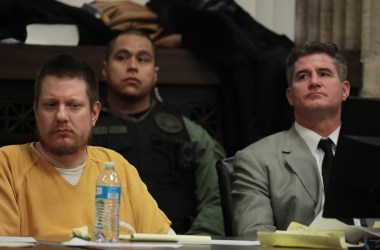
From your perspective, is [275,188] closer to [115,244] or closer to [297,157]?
[297,157]

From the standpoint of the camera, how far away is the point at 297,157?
3.34 metres

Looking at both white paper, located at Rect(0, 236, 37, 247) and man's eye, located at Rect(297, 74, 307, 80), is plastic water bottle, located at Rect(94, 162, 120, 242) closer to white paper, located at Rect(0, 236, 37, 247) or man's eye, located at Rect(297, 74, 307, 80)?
white paper, located at Rect(0, 236, 37, 247)

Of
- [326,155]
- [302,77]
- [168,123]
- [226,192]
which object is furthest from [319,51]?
[168,123]

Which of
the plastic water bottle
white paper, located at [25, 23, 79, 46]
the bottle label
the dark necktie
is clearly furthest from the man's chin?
white paper, located at [25, 23, 79, 46]

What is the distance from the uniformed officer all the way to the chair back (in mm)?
836

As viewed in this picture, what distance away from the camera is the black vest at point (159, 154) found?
411cm

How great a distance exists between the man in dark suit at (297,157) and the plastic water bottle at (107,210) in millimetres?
837

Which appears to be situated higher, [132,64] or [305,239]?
[132,64]

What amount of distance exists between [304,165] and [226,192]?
0.37 m

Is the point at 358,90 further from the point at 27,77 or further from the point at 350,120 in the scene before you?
the point at 350,120

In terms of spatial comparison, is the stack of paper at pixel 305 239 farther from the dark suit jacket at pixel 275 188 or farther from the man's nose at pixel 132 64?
the man's nose at pixel 132 64

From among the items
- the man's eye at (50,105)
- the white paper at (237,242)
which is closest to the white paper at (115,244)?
the white paper at (237,242)

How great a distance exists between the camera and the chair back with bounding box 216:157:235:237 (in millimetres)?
3070

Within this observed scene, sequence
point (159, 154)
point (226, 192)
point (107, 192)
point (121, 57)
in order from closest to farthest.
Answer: point (107, 192)
point (226, 192)
point (159, 154)
point (121, 57)
